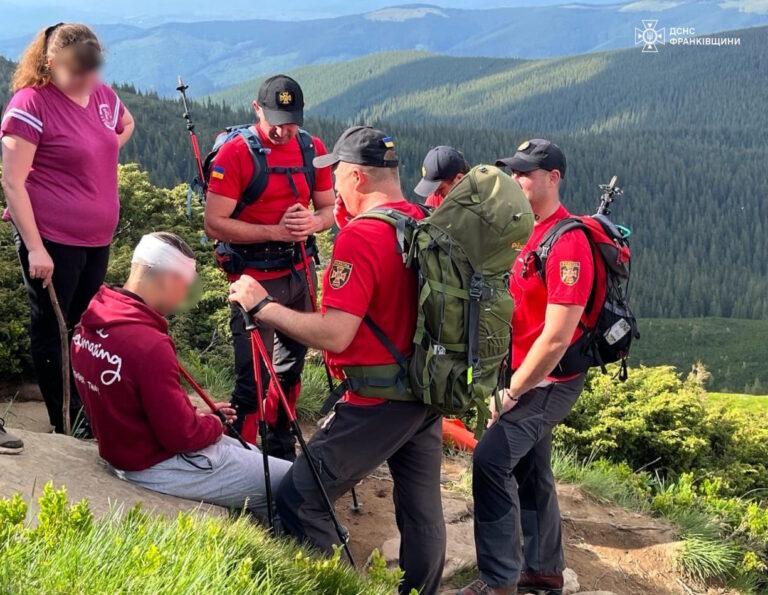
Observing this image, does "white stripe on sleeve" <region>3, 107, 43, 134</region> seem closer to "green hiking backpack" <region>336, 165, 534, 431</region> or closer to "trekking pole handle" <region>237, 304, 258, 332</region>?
"trekking pole handle" <region>237, 304, 258, 332</region>

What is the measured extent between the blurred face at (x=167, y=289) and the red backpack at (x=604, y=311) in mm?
2200

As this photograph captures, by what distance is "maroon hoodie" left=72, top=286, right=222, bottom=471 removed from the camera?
4.23 m

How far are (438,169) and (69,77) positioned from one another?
2777mm

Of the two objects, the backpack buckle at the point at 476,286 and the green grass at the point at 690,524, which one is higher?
the backpack buckle at the point at 476,286

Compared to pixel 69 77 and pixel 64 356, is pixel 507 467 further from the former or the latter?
pixel 69 77

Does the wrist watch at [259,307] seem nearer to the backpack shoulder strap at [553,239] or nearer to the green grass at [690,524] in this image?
the backpack shoulder strap at [553,239]

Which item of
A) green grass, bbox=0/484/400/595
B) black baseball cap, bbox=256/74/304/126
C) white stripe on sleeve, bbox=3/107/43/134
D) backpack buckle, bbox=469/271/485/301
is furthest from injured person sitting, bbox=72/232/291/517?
black baseball cap, bbox=256/74/304/126

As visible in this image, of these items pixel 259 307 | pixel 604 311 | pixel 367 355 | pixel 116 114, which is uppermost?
pixel 116 114

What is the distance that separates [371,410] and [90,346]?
4.88ft

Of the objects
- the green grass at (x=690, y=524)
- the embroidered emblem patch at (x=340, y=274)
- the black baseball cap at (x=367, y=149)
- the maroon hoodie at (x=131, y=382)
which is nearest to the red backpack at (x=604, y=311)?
the black baseball cap at (x=367, y=149)

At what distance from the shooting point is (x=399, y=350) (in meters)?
4.24

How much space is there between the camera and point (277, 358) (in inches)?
245

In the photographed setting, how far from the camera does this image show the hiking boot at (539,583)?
18.9 feet

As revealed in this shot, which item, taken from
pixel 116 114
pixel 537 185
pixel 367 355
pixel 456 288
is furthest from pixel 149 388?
pixel 537 185
